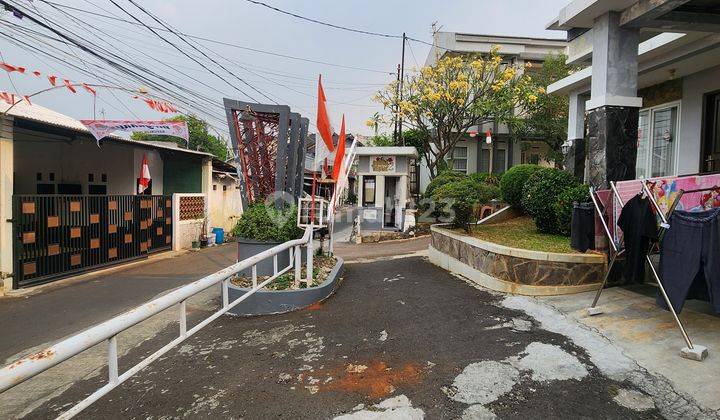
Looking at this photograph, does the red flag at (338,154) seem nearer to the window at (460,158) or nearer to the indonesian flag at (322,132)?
the indonesian flag at (322,132)

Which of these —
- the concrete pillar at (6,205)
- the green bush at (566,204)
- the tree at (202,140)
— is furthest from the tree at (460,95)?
the tree at (202,140)

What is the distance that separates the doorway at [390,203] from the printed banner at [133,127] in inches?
320

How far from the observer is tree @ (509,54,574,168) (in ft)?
57.5

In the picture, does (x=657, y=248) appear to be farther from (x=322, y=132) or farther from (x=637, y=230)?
(x=322, y=132)

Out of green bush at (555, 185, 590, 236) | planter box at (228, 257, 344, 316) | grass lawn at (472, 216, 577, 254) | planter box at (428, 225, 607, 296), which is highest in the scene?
green bush at (555, 185, 590, 236)

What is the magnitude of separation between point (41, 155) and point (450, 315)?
561 inches

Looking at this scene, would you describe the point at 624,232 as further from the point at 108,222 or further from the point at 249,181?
the point at 108,222

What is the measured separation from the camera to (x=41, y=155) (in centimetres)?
1270

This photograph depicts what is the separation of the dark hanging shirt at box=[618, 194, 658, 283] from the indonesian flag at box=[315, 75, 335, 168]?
414 cm

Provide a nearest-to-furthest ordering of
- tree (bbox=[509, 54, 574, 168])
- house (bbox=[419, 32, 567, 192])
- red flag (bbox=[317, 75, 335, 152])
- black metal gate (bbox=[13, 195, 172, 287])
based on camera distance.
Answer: red flag (bbox=[317, 75, 335, 152]) → black metal gate (bbox=[13, 195, 172, 287]) → tree (bbox=[509, 54, 574, 168]) → house (bbox=[419, 32, 567, 192])

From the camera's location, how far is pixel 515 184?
38.2ft

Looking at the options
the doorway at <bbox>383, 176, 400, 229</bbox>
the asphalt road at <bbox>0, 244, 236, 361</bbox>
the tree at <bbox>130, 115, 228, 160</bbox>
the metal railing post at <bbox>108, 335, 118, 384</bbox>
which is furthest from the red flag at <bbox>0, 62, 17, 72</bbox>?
the tree at <bbox>130, 115, 228, 160</bbox>

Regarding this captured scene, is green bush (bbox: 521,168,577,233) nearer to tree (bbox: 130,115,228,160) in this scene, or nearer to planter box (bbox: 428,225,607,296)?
planter box (bbox: 428,225,607,296)

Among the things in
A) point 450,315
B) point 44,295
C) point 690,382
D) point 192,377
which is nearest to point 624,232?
point 690,382
